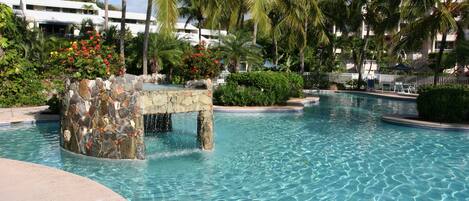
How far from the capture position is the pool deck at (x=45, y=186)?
696 cm

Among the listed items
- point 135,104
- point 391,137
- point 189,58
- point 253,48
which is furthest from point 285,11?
point 135,104

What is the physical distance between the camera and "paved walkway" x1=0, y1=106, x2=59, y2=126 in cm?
1630

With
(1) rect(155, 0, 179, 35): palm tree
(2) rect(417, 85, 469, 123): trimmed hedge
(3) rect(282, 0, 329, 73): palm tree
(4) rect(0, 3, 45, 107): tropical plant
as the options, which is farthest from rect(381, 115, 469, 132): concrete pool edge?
(4) rect(0, 3, 45, 107): tropical plant

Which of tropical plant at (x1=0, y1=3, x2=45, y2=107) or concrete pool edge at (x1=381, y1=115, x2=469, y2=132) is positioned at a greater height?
tropical plant at (x1=0, y1=3, x2=45, y2=107)

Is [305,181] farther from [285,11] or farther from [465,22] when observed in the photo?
[285,11]

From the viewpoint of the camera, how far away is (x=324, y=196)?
860 centimetres

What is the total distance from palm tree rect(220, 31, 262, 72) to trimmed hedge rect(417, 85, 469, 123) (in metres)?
13.8

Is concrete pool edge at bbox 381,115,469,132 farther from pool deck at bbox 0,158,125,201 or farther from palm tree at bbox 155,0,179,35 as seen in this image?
pool deck at bbox 0,158,125,201

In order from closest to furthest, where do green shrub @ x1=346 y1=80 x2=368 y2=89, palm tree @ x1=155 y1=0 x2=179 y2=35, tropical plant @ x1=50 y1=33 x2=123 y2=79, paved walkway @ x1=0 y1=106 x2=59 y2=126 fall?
tropical plant @ x1=50 y1=33 x2=123 y2=79, palm tree @ x1=155 y1=0 x2=179 y2=35, paved walkway @ x1=0 y1=106 x2=59 y2=126, green shrub @ x1=346 y1=80 x2=368 y2=89

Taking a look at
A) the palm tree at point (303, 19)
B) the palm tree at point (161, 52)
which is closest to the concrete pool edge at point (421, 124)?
the palm tree at point (303, 19)

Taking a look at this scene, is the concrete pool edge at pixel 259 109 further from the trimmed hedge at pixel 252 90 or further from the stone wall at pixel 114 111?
the stone wall at pixel 114 111

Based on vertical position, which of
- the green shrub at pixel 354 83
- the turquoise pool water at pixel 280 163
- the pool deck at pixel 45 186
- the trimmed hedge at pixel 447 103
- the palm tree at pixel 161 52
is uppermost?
the palm tree at pixel 161 52

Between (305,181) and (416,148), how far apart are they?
18.4 feet

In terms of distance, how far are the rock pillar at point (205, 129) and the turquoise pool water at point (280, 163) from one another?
1.06 feet
